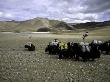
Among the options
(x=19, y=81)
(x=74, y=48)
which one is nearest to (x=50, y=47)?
(x=74, y=48)

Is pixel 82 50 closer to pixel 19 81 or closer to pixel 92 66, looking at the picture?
pixel 92 66

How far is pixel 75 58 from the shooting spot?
18.6m

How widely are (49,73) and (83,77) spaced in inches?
86.8

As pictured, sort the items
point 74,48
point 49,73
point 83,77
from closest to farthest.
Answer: point 83,77, point 49,73, point 74,48

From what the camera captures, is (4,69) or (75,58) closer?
(4,69)

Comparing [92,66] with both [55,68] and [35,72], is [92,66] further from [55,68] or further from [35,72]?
[35,72]

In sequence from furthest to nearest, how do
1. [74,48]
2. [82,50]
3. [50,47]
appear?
[50,47], [74,48], [82,50]

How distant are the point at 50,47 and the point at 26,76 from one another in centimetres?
1050

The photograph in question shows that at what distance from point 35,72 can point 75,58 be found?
5.91 meters

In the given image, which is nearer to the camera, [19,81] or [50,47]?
[19,81]

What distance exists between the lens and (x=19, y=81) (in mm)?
11445

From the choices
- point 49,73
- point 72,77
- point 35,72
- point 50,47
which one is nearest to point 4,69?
point 35,72

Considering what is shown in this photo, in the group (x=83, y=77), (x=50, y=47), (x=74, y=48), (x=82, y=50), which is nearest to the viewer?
(x=83, y=77)

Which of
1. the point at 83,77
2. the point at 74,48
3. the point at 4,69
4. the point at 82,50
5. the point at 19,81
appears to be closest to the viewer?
the point at 19,81
